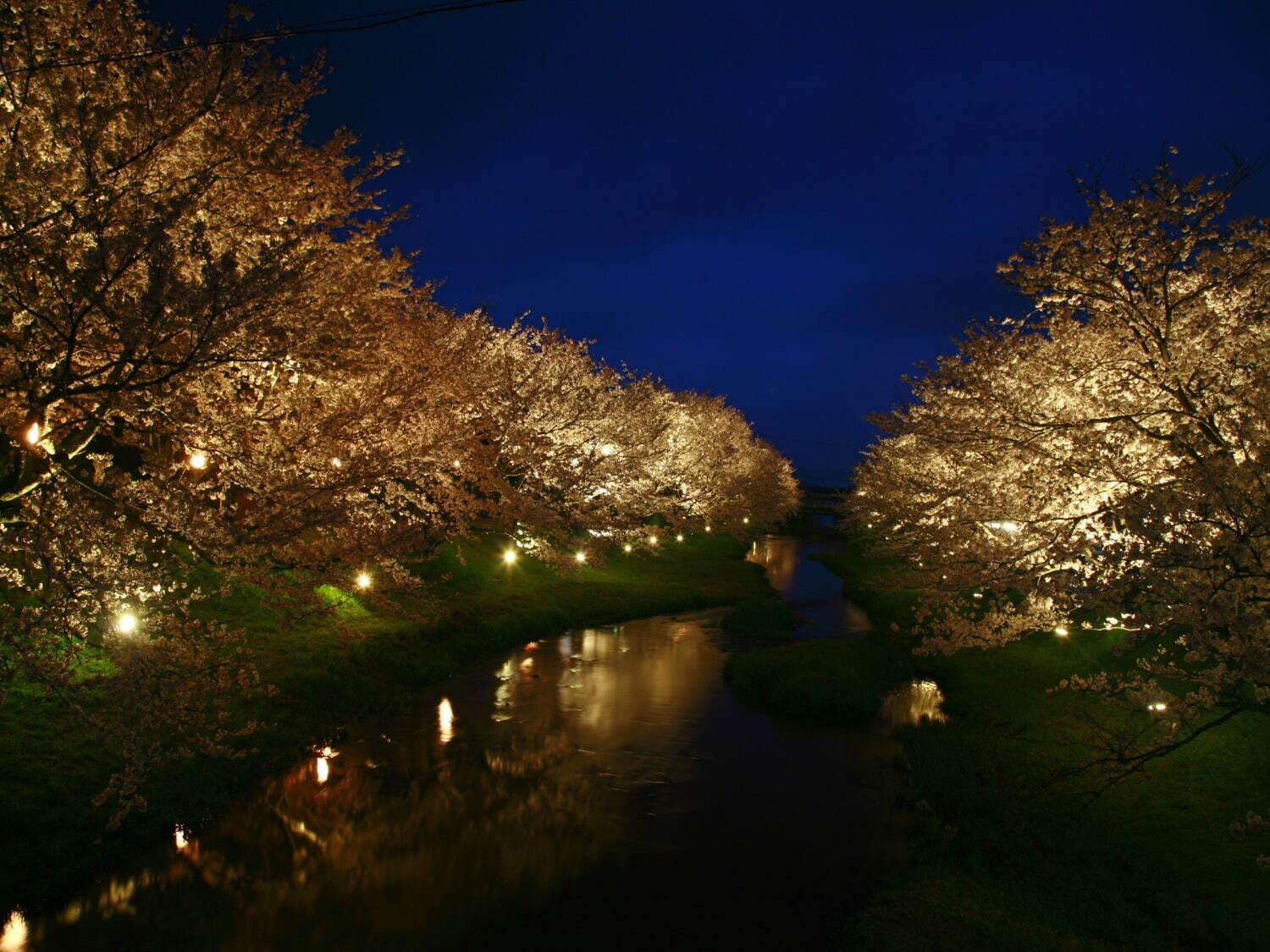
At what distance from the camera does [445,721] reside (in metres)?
15.9

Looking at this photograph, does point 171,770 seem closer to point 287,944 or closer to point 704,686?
point 287,944

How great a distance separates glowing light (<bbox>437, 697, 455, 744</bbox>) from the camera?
14945 millimetres

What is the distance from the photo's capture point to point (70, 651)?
28.2 feet

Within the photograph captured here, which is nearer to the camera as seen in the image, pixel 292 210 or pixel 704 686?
pixel 292 210

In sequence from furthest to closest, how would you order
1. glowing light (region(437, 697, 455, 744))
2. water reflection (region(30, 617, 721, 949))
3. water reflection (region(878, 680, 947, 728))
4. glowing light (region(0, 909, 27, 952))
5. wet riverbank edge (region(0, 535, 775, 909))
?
water reflection (region(878, 680, 947, 728)) → glowing light (region(437, 697, 455, 744)) → wet riverbank edge (region(0, 535, 775, 909)) → water reflection (region(30, 617, 721, 949)) → glowing light (region(0, 909, 27, 952))

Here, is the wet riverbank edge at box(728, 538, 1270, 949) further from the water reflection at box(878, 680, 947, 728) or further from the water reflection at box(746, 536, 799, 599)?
the water reflection at box(746, 536, 799, 599)

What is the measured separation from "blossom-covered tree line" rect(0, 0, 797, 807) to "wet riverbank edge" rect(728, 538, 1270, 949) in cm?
916

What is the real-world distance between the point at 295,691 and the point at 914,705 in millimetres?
15035

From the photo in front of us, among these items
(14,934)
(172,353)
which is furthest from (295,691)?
(172,353)

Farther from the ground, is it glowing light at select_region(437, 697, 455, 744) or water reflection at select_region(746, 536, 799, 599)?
water reflection at select_region(746, 536, 799, 599)

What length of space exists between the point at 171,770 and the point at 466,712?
21.1ft

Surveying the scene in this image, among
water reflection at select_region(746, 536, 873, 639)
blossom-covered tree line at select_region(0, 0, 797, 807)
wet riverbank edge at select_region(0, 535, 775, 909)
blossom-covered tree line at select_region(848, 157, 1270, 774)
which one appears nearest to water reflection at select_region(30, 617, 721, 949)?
wet riverbank edge at select_region(0, 535, 775, 909)

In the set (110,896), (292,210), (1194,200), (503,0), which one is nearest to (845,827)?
(110,896)

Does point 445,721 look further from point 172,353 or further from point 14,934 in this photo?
point 172,353
